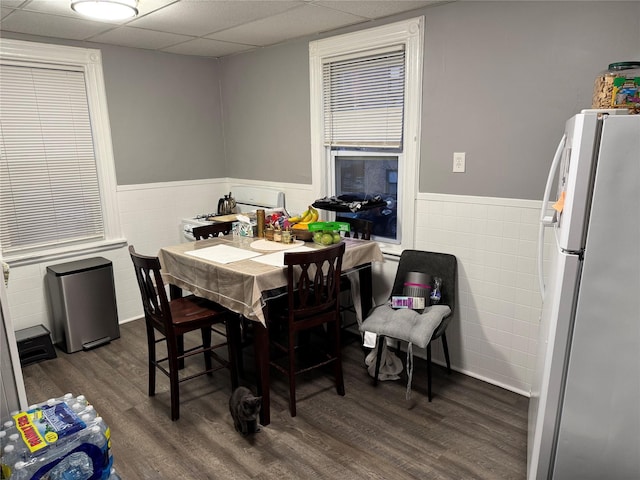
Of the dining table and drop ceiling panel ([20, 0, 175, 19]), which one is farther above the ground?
drop ceiling panel ([20, 0, 175, 19])

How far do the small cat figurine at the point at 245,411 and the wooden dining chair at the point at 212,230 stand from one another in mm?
1276

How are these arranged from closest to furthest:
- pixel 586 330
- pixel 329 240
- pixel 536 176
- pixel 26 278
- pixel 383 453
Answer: pixel 586 330
pixel 383 453
pixel 536 176
pixel 329 240
pixel 26 278

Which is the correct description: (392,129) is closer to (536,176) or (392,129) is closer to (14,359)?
(536,176)

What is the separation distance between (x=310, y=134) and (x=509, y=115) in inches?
64.3

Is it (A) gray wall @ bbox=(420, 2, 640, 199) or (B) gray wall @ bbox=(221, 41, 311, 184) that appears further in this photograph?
(B) gray wall @ bbox=(221, 41, 311, 184)

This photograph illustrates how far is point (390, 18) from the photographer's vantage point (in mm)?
2979

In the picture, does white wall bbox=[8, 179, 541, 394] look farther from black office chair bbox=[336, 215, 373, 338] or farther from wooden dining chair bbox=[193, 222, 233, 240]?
wooden dining chair bbox=[193, 222, 233, 240]

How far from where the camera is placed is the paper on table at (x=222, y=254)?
8.73 ft

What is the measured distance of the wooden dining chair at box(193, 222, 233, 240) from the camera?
3.27 metres

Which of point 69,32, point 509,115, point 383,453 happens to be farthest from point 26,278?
point 509,115

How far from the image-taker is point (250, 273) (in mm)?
2363

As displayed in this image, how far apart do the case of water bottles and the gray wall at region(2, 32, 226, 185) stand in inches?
110

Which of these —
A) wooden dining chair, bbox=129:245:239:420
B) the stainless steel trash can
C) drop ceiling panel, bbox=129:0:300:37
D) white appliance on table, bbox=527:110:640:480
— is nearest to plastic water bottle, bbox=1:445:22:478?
wooden dining chair, bbox=129:245:239:420

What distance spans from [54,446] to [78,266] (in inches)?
94.8
